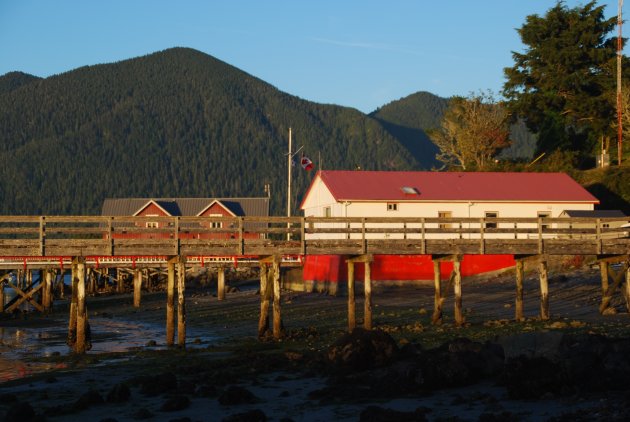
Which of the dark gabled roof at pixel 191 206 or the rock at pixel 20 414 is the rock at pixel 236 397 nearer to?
the rock at pixel 20 414

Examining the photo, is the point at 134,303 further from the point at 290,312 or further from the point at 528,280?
the point at 528,280

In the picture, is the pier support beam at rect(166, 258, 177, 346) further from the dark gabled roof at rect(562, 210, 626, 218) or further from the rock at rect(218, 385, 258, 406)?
the dark gabled roof at rect(562, 210, 626, 218)

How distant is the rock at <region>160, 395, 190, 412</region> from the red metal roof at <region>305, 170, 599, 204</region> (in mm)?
34297

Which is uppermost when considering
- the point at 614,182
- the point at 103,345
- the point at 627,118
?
the point at 627,118

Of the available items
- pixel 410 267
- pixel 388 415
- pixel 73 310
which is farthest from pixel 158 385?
pixel 410 267

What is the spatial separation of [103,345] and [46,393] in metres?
12.9

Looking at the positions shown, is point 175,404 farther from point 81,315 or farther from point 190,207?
point 190,207

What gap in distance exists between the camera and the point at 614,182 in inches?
2482

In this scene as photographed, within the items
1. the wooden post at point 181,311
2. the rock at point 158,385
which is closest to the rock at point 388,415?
the rock at point 158,385

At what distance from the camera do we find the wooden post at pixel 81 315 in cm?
3042

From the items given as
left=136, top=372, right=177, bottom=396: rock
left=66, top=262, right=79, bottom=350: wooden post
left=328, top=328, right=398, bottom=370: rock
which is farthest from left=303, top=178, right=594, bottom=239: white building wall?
left=136, top=372, right=177, bottom=396: rock

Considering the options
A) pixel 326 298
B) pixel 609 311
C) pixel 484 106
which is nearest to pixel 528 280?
pixel 326 298

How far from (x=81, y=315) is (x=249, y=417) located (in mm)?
14686

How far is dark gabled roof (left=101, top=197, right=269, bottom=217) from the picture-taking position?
90.1m
